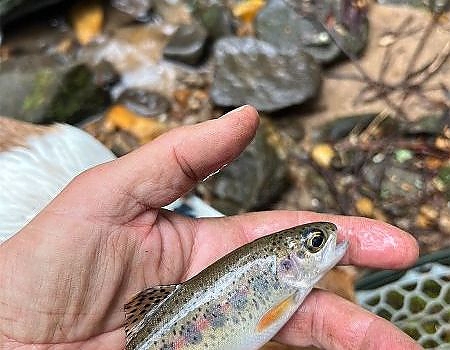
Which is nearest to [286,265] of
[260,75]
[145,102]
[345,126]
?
[345,126]

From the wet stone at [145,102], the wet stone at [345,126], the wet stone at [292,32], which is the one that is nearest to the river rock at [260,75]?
the wet stone at [292,32]

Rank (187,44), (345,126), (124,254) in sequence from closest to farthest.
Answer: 1. (124,254)
2. (345,126)
3. (187,44)

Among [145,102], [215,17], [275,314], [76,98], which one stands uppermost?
[275,314]

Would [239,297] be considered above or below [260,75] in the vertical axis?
above

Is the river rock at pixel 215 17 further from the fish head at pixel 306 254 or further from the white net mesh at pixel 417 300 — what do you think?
the fish head at pixel 306 254

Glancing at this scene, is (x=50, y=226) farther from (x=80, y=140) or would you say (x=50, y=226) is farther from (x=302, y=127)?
(x=302, y=127)

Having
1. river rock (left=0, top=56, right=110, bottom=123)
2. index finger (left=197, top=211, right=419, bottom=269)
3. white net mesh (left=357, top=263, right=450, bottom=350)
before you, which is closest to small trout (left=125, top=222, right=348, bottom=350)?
index finger (left=197, top=211, right=419, bottom=269)

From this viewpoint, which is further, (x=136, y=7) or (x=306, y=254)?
(x=136, y=7)

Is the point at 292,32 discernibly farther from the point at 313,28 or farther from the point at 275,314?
the point at 275,314
